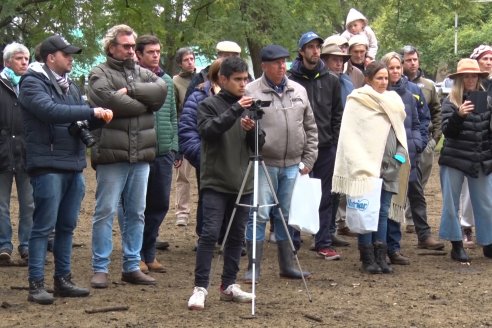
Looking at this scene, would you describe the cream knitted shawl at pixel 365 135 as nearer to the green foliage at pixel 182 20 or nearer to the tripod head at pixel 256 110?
the tripod head at pixel 256 110

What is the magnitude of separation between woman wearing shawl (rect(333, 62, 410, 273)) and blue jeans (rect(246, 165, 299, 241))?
2.23 ft

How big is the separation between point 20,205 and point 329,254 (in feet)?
9.84

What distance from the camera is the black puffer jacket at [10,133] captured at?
31.2 feet

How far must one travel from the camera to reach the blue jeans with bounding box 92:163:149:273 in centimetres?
819

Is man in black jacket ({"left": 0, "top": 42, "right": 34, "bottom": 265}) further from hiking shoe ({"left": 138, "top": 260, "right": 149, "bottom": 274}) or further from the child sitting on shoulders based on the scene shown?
the child sitting on shoulders

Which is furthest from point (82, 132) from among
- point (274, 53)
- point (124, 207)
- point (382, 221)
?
point (382, 221)

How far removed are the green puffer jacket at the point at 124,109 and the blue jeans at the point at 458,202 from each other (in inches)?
121

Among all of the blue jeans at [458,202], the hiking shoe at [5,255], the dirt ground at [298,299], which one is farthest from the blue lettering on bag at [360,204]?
the hiking shoe at [5,255]

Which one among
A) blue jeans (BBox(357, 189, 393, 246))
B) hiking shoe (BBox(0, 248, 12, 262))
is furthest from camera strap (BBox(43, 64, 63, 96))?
blue jeans (BBox(357, 189, 393, 246))

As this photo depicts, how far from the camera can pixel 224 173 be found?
754 cm

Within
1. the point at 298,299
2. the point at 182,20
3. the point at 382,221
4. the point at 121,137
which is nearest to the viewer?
the point at 298,299

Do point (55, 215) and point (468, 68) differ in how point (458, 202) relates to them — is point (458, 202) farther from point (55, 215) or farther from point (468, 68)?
point (55, 215)

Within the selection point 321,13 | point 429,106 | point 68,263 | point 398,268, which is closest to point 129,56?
point 68,263

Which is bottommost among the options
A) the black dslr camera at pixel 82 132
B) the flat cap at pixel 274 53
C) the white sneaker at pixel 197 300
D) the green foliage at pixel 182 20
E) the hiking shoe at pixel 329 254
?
the white sneaker at pixel 197 300
